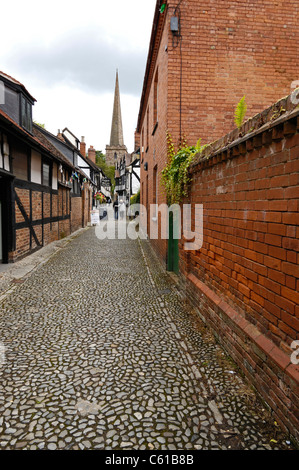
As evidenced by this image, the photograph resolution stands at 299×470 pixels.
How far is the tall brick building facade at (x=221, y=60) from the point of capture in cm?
723

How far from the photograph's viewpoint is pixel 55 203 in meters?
13.6

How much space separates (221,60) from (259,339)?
6908 mm

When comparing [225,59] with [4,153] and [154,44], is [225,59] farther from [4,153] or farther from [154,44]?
[4,153]

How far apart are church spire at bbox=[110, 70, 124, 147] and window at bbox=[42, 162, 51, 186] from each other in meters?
64.6

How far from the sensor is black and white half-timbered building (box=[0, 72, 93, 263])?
8188 mm

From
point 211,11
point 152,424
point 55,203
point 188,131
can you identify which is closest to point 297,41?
point 211,11

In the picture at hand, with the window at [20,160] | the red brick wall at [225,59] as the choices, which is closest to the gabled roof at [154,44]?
the red brick wall at [225,59]

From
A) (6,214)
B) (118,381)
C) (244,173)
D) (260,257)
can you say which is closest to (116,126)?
(6,214)

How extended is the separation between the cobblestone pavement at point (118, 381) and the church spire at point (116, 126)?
73164 mm

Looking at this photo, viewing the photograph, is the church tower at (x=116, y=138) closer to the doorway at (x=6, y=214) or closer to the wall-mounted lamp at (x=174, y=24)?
the doorway at (x=6, y=214)

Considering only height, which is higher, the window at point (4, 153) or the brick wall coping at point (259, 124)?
the window at point (4, 153)

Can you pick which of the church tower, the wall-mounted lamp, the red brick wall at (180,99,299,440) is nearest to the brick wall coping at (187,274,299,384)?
the red brick wall at (180,99,299,440)

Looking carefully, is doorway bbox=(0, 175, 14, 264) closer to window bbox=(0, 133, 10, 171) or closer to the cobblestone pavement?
window bbox=(0, 133, 10, 171)

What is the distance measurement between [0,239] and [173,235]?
4669 mm
